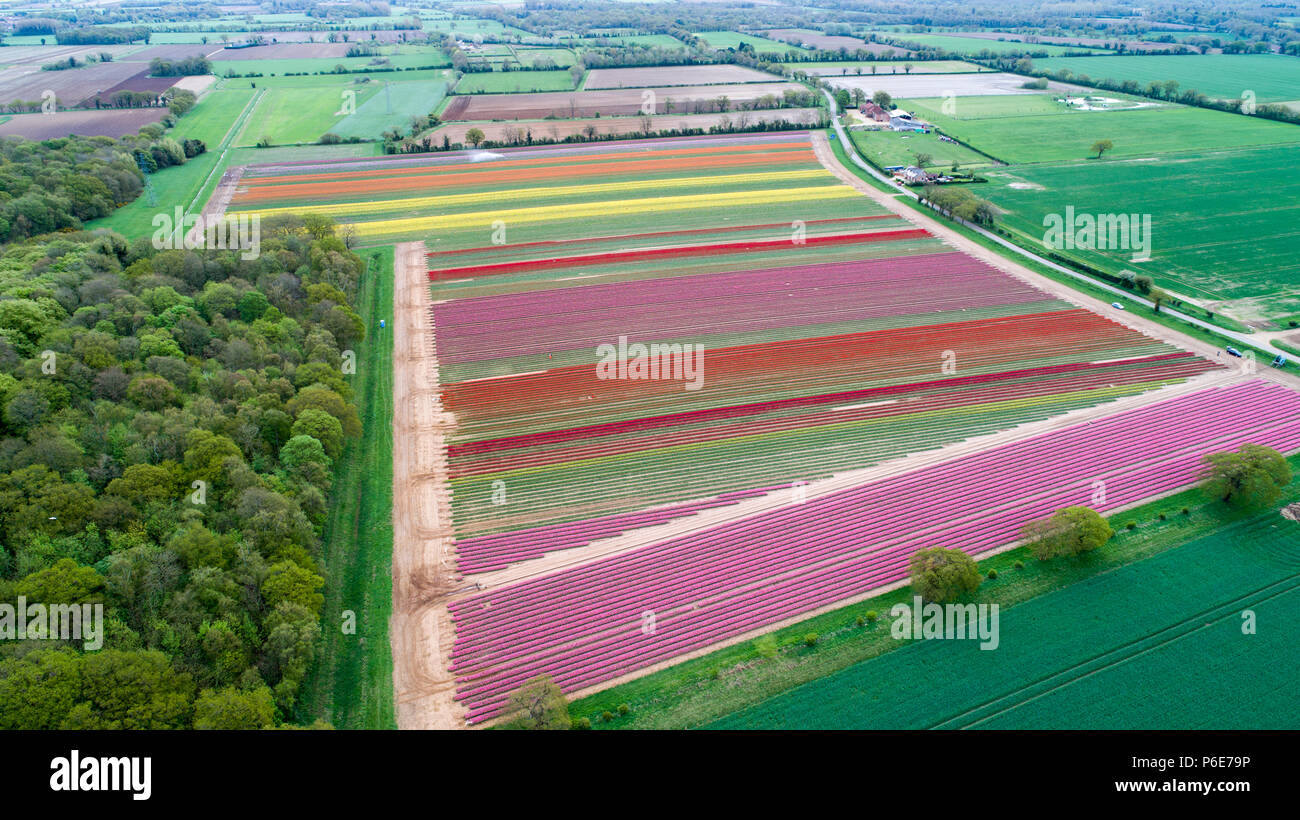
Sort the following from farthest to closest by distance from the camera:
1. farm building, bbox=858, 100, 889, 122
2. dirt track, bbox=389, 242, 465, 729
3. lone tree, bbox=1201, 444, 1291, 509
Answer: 1. farm building, bbox=858, 100, 889, 122
2. lone tree, bbox=1201, 444, 1291, 509
3. dirt track, bbox=389, 242, 465, 729

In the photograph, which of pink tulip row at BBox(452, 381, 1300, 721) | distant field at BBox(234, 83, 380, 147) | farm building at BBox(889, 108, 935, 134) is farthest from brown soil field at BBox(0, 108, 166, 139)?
farm building at BBox(889, 108, 935, 134)

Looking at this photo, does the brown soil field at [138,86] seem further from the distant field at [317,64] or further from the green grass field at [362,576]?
the green grass field at [362,576]

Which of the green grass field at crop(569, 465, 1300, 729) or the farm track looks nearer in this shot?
the green grass field at crop(569, 465, 1300, 729)

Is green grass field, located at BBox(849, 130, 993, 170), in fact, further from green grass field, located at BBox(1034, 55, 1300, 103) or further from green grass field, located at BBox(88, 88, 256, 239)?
green grass field, located at BBox(88, 88, 256, 239)

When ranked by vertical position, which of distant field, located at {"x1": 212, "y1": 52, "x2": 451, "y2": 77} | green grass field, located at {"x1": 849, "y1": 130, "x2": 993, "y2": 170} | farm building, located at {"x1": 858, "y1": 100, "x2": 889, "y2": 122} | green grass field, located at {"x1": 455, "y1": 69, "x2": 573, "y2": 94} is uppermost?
distant field, located at {"x1": 212, "y1": 52, "x2": 451, "y2": 77}

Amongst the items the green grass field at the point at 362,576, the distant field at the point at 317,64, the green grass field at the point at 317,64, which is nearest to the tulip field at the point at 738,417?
the green grass field at the point at 362,576

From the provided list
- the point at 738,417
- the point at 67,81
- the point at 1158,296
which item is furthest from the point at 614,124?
the point at 67,81
